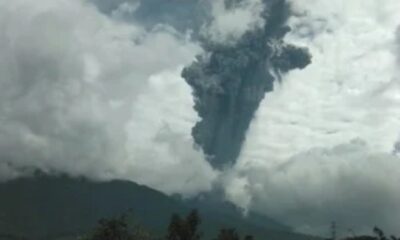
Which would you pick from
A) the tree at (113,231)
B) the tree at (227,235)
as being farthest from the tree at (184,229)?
the tree at (227,235)

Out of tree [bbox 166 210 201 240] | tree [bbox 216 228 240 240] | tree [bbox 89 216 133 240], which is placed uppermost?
tree [bbox 216 228 240 240]

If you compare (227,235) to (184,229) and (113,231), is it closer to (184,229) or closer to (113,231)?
(184,229)

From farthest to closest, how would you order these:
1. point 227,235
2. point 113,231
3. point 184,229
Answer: point 227,235, point 184,229, point 113,231

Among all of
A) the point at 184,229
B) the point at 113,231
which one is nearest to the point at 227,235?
the point at 184,229

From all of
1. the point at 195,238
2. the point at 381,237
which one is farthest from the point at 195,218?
the point at 381,237

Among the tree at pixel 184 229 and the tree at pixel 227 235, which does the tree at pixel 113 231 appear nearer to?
the tree at pixel 184 229

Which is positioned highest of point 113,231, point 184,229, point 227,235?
point 227,235

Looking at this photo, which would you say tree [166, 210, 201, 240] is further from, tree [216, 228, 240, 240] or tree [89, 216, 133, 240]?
tree [216, 228, 240, 240]

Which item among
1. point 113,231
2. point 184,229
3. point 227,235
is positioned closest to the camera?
point 113,231

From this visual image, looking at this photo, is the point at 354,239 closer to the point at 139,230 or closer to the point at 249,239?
the point at 249,239

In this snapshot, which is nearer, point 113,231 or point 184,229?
point 113,231

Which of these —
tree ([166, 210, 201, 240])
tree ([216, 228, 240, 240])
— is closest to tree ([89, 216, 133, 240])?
tree ([166, 210, 201, 240])
